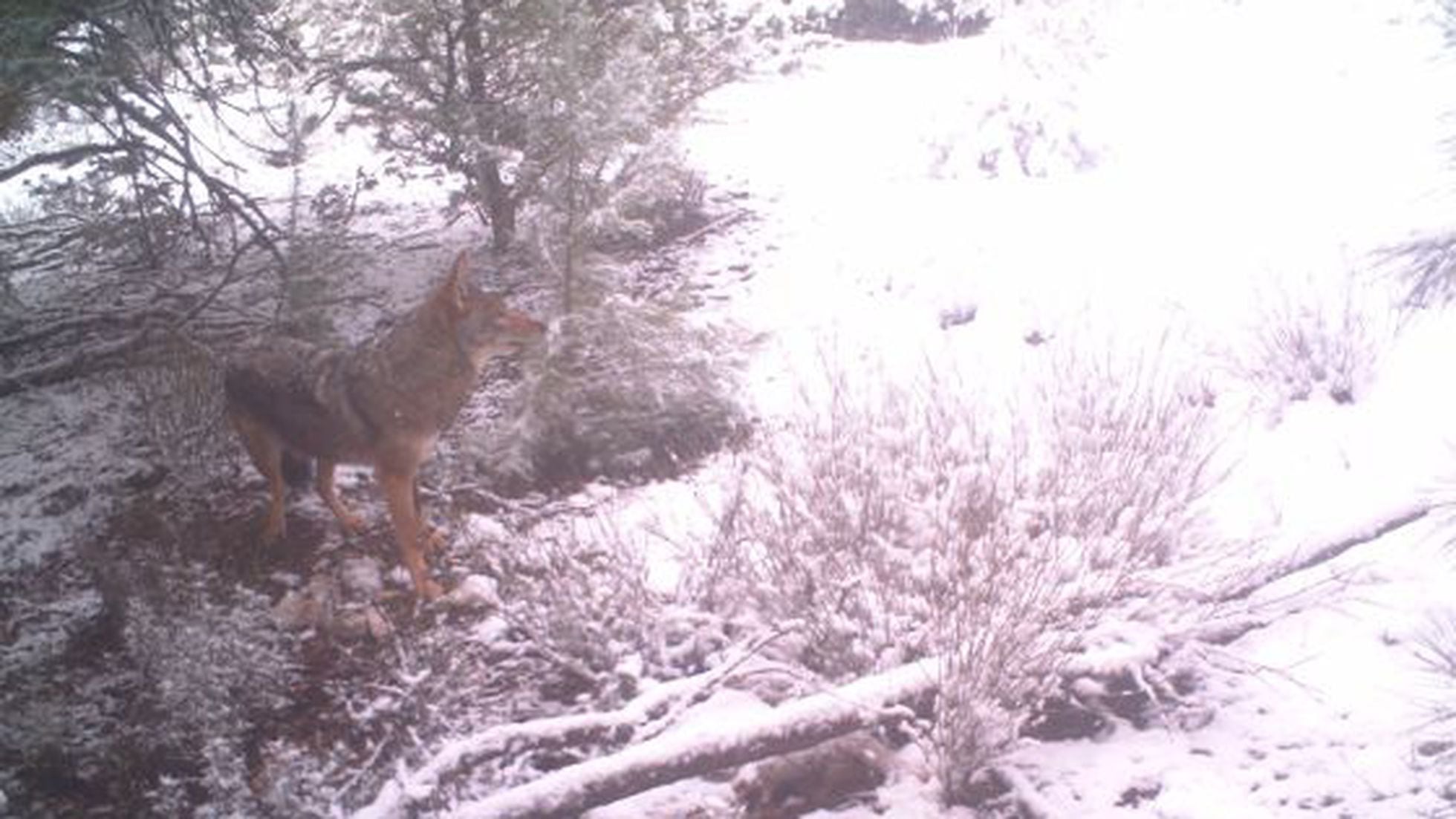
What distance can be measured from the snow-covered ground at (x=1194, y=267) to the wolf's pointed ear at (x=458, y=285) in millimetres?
1175

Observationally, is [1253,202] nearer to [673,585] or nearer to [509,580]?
[673,585]

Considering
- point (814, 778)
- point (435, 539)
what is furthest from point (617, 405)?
point (814, 778)

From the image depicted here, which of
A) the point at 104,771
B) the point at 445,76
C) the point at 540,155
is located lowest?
the point at 104,771

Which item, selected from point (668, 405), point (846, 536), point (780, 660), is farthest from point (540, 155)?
point (780, 660)

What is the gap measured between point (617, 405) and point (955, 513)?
167cm

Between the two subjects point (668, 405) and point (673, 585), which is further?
point (668, 405)

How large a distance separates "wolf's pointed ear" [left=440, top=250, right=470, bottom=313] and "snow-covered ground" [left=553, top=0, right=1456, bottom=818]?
117 centimetres

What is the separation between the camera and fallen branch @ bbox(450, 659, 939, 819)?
8.54 ft

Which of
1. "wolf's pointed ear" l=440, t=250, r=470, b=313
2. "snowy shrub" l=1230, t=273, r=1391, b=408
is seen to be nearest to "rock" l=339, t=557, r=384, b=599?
"wolf's pointed ear" l=440, t=250, r=470, b=313

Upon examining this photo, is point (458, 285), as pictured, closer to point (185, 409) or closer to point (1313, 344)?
point (185, 409)

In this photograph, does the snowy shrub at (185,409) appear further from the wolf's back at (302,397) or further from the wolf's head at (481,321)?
the wolf's head at (481,321)

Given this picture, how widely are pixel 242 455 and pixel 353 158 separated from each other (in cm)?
190

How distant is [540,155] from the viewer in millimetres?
3826

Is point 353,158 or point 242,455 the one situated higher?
point 353,158
